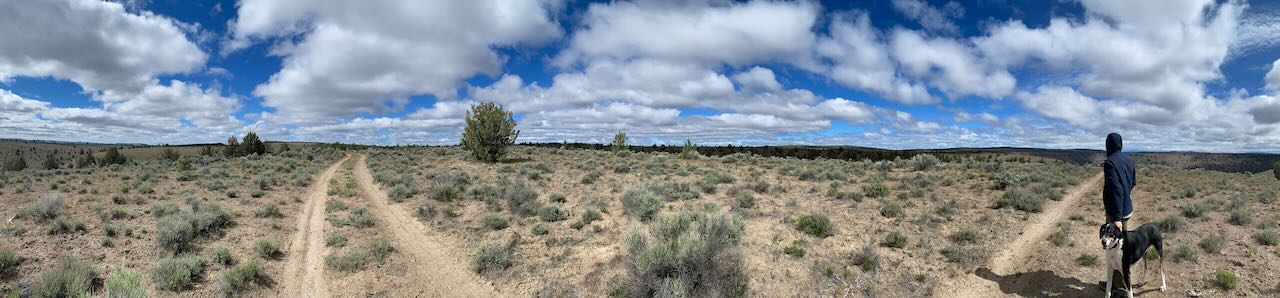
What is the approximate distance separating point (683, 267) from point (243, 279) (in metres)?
7.98

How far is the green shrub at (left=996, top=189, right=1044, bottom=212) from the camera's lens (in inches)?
547

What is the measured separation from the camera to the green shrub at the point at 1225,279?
7.42 meters

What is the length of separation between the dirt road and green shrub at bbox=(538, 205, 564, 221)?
2.68 meters

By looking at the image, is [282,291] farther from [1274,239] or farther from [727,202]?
[1274,239]

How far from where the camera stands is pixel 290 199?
17312 mm

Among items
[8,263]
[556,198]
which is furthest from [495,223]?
[8,263]

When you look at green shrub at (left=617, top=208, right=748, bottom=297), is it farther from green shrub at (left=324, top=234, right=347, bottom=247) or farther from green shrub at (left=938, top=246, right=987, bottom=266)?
green shrub at (left=324, top=234, right=347, bottom=247)

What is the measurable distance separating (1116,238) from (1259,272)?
4.30 meters

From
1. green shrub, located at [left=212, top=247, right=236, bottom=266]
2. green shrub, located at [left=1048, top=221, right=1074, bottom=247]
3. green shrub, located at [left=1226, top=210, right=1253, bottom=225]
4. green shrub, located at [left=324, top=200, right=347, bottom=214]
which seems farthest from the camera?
green shrub, located at [left=324, top=200, right=347, bottom=214]

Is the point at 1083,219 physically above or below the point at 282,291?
above

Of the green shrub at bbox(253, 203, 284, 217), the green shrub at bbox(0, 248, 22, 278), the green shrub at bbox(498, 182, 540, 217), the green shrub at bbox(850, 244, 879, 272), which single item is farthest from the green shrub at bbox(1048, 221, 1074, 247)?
the green shrub at bbox(253, 203, 284, 217)

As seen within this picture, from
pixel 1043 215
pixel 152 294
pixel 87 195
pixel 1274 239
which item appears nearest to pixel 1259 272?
pixel 1274 239

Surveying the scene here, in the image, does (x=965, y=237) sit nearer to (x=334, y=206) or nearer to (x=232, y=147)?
(x=334, y=206)

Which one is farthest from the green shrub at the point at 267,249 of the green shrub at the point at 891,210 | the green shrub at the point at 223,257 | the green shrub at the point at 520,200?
the green shrub at the point at 891,210
